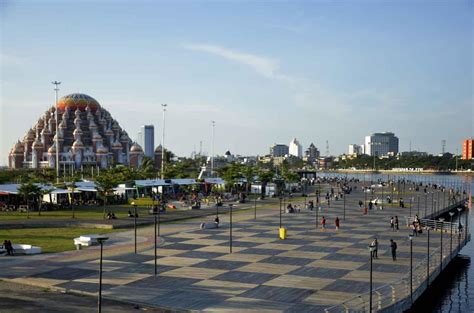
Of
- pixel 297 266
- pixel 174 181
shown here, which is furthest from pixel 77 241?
pixel 174 181

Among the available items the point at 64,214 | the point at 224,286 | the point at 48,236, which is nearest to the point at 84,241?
the point at 48,236

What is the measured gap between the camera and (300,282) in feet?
91.1

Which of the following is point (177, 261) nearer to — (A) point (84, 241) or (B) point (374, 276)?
(A) point (84, 241)

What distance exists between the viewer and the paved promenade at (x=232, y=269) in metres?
24.7

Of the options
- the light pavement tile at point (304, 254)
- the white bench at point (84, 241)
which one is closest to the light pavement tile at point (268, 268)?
the light pavement tile at point (304, 254)

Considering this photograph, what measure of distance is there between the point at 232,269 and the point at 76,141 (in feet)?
433

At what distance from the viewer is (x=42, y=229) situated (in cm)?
Answer: 4784

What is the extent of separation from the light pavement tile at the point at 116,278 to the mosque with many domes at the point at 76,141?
122407 millimetres

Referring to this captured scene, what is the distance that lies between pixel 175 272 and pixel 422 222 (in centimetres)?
3155

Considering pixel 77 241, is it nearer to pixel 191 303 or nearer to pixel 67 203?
pixel 191 303

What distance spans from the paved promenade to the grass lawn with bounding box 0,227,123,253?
302cm

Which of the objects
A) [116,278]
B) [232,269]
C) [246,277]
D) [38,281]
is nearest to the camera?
[38,281]

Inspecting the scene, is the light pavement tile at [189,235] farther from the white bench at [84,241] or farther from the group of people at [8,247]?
the group of people at [8,247]

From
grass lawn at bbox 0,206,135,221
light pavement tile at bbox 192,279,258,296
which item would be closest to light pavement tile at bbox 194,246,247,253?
light pavement tile at bbox 192,279,258,296
